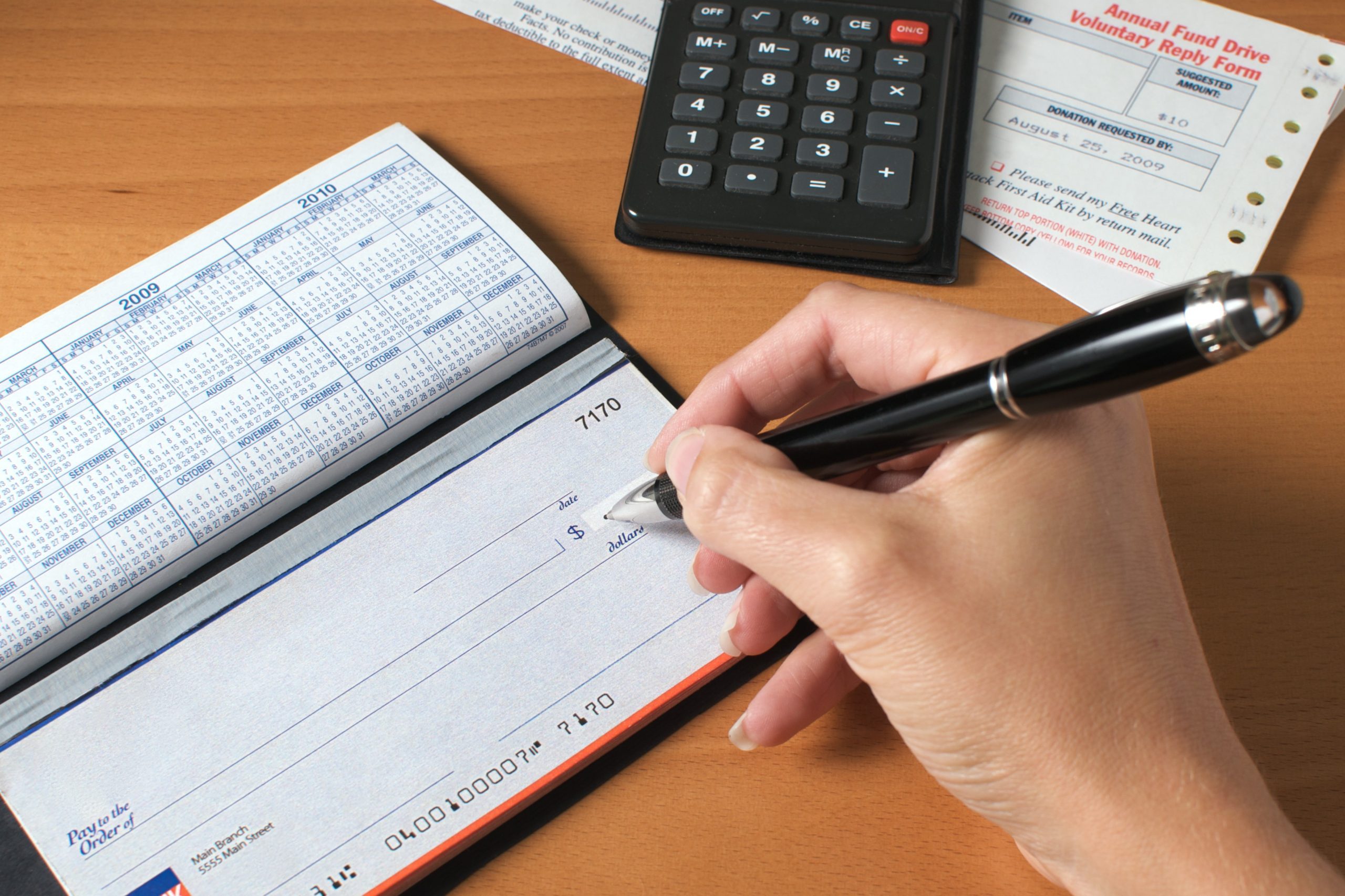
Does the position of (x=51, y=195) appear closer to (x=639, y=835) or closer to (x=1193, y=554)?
(x=639, y=835)

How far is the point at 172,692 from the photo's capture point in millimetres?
391

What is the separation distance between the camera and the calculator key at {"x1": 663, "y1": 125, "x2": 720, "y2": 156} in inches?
19.8

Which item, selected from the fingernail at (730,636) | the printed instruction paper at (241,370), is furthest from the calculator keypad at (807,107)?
the fingernail at (730,636)

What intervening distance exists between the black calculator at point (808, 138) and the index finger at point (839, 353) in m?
0.08

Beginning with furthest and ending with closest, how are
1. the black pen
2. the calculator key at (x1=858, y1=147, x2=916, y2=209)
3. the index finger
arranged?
the calculator key at (x1=858, y1=147, x2=916, y2=209) → the index finger → the black pen

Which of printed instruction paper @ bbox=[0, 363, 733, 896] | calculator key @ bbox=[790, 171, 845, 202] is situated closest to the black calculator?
calculator key @ bbox=[790, 171, 845, 202]

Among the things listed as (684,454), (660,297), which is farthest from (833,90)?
(684,454)

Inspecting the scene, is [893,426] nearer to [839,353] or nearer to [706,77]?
[839,353]

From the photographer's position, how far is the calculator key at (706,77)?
0.52 meters

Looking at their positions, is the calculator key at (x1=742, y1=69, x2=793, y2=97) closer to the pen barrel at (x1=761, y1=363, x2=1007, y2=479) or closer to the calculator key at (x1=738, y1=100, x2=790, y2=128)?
the calculator key at (x1=738, y1=100, x2=790, y2=128)

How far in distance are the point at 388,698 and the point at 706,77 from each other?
1.16 ft

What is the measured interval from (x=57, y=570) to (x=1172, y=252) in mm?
549

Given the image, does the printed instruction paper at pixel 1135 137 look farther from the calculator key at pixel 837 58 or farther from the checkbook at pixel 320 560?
the checkbook at pixel 320 560

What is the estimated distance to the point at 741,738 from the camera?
387 millimetres
